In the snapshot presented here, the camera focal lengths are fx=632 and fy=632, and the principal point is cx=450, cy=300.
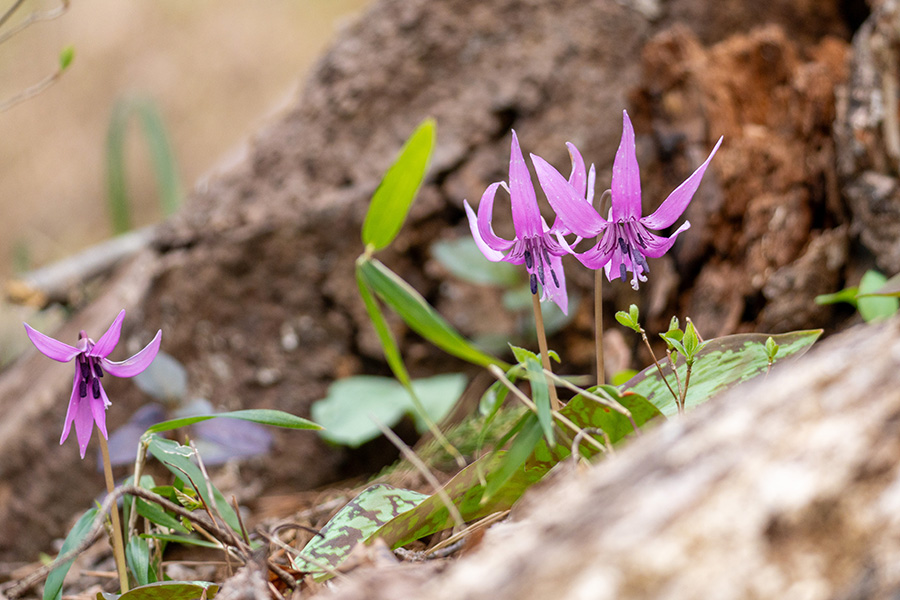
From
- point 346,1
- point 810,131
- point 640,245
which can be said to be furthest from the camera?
point 346,1

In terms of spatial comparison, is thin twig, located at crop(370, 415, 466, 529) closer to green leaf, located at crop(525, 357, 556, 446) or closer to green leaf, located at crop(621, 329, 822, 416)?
green leaf, located at crop(525, 357, 556, 446)

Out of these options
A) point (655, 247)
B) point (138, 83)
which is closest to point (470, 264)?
point (655, 247)

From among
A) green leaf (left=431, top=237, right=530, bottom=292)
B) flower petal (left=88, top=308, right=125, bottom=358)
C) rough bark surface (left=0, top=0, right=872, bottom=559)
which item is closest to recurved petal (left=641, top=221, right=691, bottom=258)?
flower petal (left=88, top=308, right=125, bottom=358)

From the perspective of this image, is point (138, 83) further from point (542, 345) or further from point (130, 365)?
point (542, 345)

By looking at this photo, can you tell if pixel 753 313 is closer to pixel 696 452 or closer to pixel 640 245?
pixel 640 245

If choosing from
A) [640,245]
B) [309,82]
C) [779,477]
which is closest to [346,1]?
[309,82]

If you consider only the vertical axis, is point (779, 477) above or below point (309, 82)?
below

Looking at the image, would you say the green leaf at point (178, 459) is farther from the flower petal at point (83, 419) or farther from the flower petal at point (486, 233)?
Answer: the flower petal at point (486, 233)
